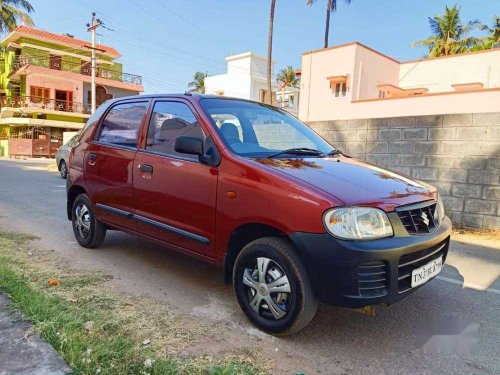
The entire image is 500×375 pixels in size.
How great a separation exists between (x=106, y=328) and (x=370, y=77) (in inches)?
788

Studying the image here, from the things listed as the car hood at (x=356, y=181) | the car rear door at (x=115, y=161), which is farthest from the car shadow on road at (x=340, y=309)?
the car hood at (x=356, y=181)

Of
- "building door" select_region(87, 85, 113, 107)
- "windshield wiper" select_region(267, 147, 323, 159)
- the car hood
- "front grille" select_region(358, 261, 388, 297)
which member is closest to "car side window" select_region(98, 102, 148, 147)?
"windshield wiper" select_region(267, 147, 323, 159)

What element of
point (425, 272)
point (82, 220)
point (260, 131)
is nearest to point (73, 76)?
point (82, 220)

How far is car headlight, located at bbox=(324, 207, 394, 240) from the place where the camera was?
2680mm

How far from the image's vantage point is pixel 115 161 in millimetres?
4414

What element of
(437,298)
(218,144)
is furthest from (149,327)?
(437,298)

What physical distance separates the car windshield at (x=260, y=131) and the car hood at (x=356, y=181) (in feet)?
0.90

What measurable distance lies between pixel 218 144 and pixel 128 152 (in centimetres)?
130

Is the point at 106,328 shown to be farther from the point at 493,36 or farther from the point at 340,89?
the point at 493,36

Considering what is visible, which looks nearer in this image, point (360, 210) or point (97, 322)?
point (360, 210)

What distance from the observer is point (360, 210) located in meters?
2.72

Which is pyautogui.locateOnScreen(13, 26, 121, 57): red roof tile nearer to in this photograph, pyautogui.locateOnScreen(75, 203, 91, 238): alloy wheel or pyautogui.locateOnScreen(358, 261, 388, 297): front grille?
pyautogui.locateOnScreen(75, 203, 91, 238): alloy wheel

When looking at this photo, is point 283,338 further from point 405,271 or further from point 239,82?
point 239,82

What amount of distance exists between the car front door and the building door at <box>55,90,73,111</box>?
3832 cm
